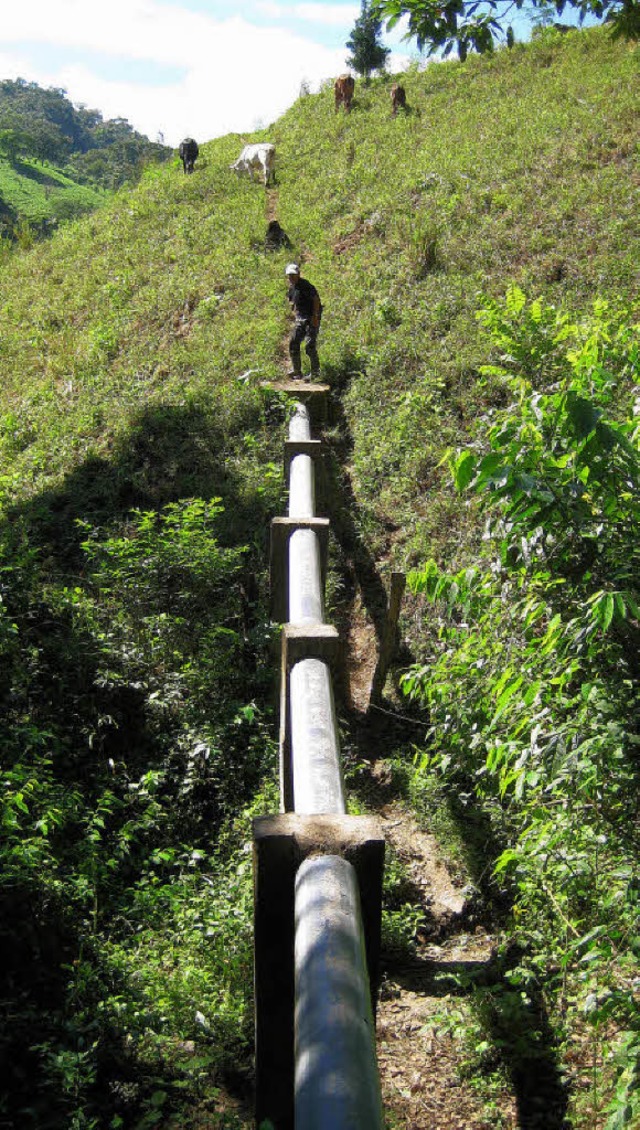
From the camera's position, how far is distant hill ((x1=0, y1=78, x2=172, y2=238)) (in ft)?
213

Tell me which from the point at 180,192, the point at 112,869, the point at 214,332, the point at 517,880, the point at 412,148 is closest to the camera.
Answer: the point at 517,880

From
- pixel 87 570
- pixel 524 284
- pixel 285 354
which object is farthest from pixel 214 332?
pixel 87 570

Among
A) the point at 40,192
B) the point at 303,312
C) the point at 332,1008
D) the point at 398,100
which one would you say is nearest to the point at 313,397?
the point at 303,312

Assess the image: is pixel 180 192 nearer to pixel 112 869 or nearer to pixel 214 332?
pixel 214 332

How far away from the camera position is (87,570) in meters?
Result: 9.31

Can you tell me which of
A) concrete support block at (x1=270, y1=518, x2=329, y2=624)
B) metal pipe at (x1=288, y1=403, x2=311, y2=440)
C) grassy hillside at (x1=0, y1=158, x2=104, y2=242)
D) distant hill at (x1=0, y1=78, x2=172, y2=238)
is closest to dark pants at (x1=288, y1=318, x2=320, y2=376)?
metal pipe at (x1=288, y1=403, x2=311, y2=440)

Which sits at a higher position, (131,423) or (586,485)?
(131,423)

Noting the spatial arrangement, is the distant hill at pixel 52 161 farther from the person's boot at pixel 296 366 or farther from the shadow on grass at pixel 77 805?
the shadow on grass at pixel 77 805

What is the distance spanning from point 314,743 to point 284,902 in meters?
0.85

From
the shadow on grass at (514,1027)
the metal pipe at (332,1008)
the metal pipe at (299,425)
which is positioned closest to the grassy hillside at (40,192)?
the metal pipe at (299,425)

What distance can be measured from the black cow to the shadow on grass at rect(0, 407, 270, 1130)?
58.3ft

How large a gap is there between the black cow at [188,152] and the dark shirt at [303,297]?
16237 mm

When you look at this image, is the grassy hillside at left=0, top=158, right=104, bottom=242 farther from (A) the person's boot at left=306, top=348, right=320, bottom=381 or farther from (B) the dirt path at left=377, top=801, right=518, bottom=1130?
(B) the dirt path at left=377, top=801, right=518, bottom=1130

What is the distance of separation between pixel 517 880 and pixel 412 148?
18909 millimetres
